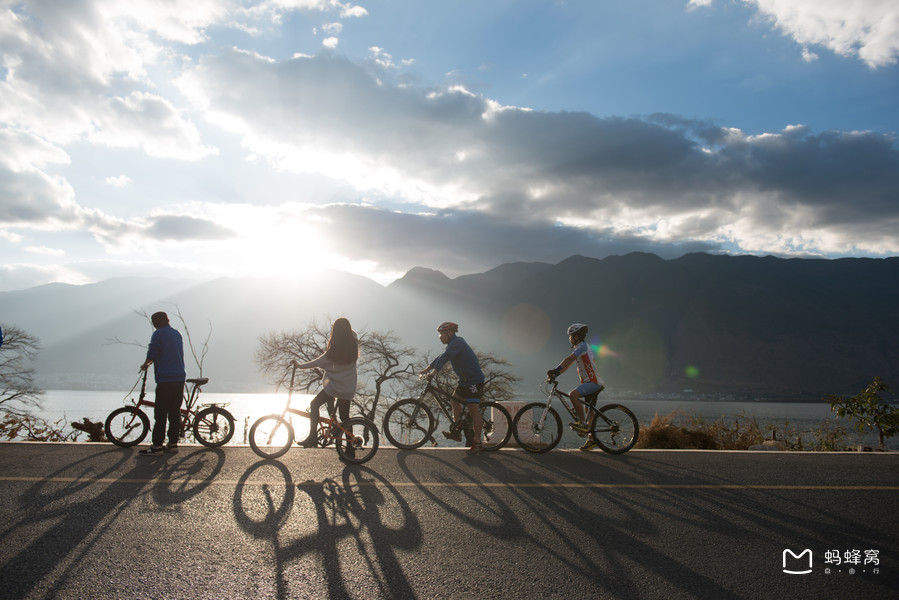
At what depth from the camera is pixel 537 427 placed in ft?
28.6

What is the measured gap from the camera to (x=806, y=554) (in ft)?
13.9

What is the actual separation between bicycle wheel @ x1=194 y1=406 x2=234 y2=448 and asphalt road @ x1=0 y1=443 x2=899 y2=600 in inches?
51.5

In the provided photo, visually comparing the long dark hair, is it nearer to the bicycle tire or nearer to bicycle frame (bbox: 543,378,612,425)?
the bicycle tire

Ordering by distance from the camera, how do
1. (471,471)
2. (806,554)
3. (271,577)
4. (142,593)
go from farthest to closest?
(471,471)
(806,554)
(271,577)
(142,593)

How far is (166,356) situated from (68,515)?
A: 12.4 feet

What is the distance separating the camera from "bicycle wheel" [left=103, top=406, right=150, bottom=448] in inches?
345

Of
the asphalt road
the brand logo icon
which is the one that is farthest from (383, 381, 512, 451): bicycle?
the brand logo icon

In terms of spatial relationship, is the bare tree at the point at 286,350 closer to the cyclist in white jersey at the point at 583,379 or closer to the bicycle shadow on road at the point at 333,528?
the cyclist in white jersey at the point at 583,379

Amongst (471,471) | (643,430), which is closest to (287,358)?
(643,430)

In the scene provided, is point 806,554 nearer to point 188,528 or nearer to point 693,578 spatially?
point 693,578

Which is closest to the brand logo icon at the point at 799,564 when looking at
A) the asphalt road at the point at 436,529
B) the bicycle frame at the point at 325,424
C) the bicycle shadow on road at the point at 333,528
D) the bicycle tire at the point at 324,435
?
the asphalt road at the point at 436,529

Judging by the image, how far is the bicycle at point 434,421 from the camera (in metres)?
8.73

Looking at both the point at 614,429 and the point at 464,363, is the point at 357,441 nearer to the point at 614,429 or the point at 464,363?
the point at 464,363

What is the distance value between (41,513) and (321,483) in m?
2.64
